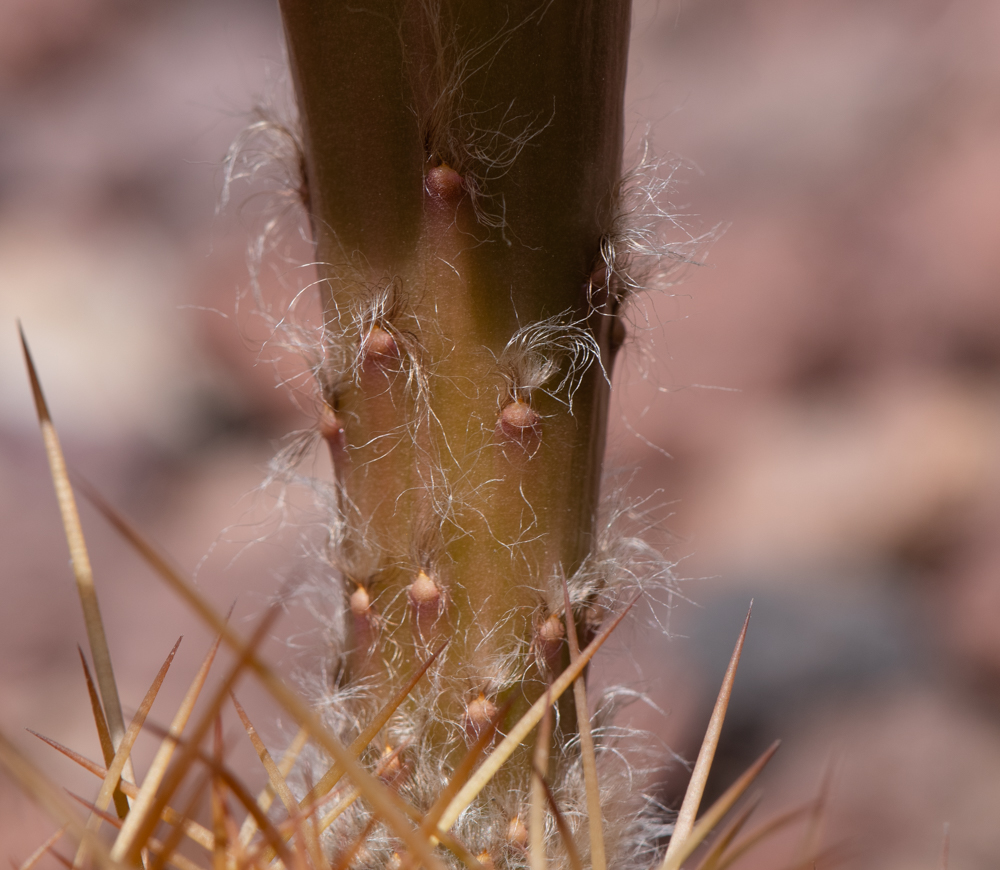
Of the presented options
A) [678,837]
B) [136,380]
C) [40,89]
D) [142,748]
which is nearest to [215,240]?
[136,380]

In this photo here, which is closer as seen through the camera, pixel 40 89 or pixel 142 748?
pixel 142 748

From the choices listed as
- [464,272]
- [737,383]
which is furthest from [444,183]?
[737,383]

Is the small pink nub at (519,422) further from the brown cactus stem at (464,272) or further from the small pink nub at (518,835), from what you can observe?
the small pink nub at (518,835)

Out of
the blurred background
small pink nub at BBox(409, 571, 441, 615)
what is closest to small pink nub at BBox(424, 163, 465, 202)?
small pink nub at BBox(409, 571, 441, 615)

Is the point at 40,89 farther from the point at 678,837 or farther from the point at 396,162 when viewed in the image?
the point at 678,837

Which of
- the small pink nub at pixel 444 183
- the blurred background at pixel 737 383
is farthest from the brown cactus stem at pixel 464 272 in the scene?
the blurred background at pixel 737 383

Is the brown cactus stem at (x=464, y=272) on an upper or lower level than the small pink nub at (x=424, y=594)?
upper

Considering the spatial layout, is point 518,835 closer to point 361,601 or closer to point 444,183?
point 361,601
